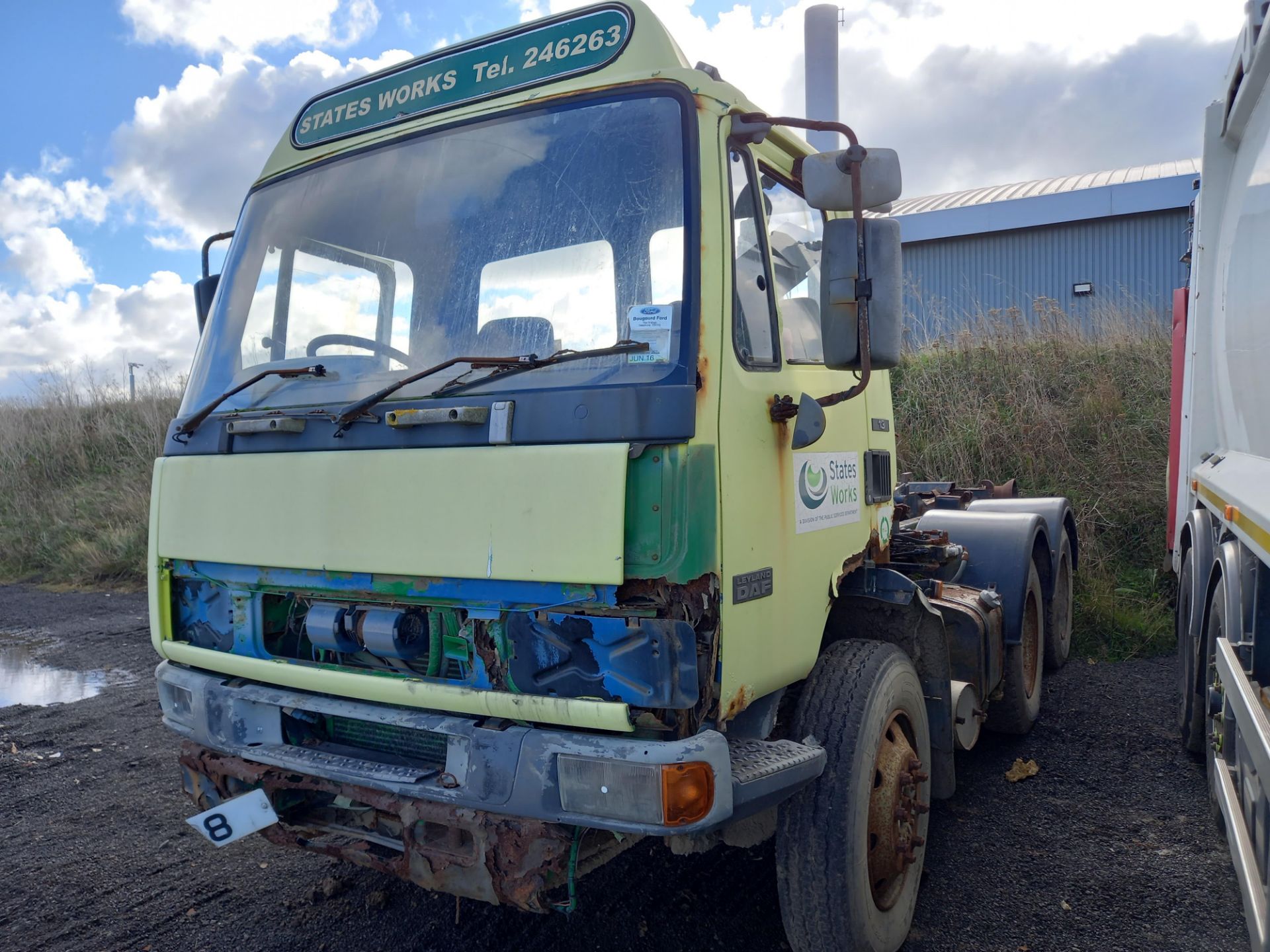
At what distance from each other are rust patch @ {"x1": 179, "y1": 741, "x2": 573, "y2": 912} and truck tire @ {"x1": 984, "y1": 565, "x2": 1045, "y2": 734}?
324 centimetres

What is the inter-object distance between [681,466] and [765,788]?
0.85 meters

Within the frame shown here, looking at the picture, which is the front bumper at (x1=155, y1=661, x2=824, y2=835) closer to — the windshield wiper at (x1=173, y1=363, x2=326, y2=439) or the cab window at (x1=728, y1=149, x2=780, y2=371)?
the windshield wiper at (x1=173, y1=363, x2=326, y2=439)

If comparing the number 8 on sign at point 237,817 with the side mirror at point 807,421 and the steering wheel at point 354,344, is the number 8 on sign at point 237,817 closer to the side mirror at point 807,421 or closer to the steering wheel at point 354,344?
the steering wheel at point 354,344

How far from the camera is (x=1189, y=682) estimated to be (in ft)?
14.3

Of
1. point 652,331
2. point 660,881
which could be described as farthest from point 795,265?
point 660,881

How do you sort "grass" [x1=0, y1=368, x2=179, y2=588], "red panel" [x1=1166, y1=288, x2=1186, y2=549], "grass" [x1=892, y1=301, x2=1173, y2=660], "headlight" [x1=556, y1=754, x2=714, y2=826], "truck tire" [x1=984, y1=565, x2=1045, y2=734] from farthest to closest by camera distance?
1. "grass" [x1=0, y1=368, x2=179, y2=588]
2. "grass" [x1=892, y1=301, x2=1173, y2=660]
3. "red panel" [x1=1166, y1=288, x2=1186, y2=549]
4. "truck tire" [x1=984, y1=565, x2=1045, y2=734]
5. "headlight" [x1=556, y1=754, x2=714, y2=826]

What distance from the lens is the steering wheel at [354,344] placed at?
278 centimetres

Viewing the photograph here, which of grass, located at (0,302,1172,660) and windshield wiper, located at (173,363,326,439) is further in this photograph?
grass, located at (0,302,1172,660)

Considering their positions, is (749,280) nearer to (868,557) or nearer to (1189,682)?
(868,557)

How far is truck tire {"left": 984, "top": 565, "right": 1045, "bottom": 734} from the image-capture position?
4711 mm

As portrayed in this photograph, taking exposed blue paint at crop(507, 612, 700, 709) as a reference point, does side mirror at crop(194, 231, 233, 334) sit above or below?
above

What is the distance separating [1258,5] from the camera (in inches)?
136

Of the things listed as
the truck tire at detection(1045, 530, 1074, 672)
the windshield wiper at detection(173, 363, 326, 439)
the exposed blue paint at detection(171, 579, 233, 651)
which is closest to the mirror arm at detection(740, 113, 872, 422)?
the windshield wiper at detection(173, 363, 326, 439)

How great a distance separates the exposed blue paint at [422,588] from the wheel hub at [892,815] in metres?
1.18
